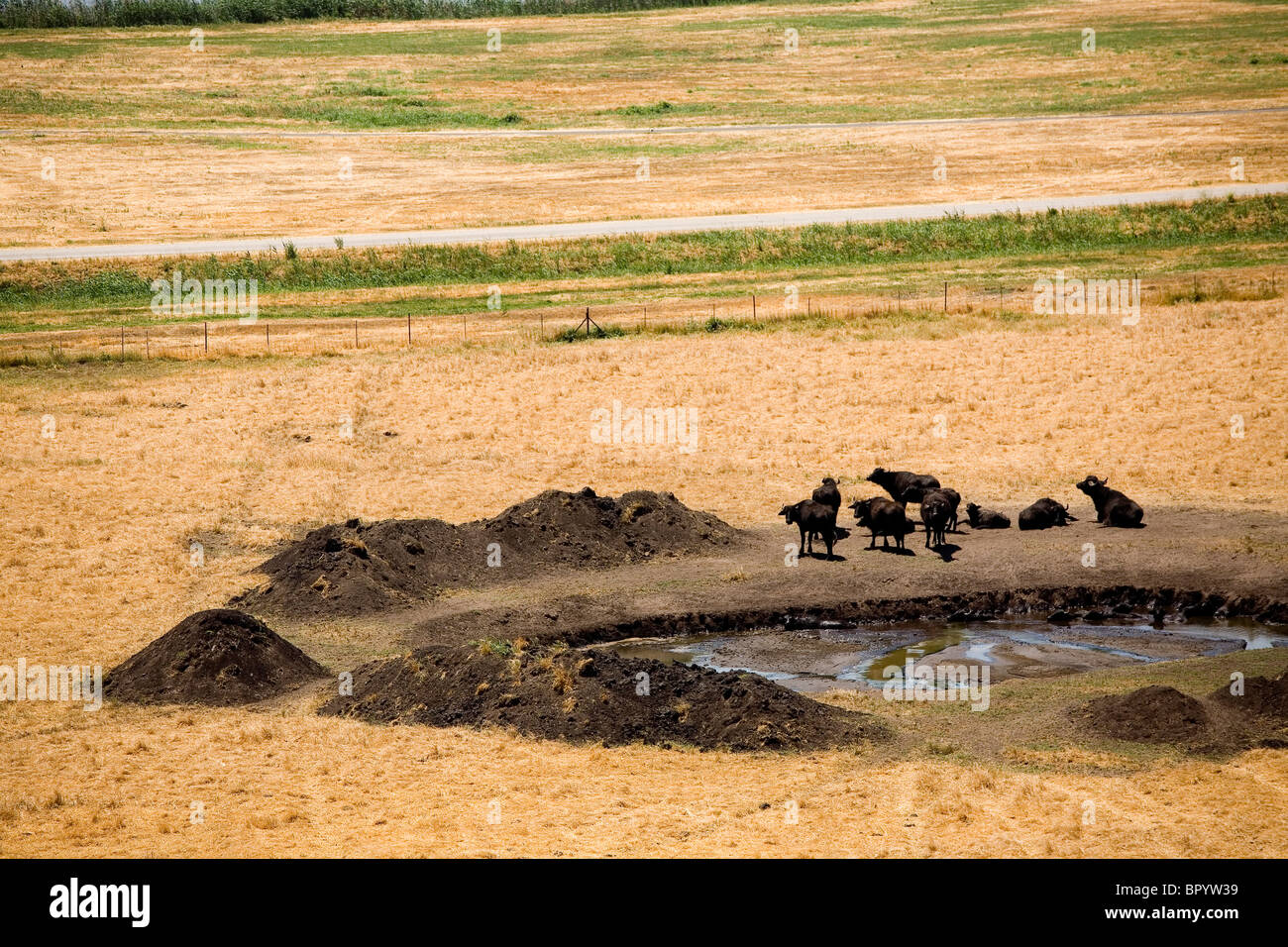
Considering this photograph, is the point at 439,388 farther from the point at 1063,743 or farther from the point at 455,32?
the point at 455,32

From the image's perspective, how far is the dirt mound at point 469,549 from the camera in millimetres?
25609

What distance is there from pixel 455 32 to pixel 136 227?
3165 inches

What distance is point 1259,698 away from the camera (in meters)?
18.7

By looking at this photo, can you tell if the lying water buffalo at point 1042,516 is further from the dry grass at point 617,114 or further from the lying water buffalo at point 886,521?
the dry grass at point 617,114

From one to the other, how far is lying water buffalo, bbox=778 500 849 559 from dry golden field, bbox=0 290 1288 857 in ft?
12.2

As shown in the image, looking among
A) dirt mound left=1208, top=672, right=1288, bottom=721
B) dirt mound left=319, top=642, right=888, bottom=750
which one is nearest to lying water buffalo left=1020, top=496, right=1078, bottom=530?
dirt mound left=1208, top=672, right=1288, bottom=721

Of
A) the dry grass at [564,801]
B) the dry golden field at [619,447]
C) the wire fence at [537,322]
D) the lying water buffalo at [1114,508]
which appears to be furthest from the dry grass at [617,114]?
the dry grass at [564,801]

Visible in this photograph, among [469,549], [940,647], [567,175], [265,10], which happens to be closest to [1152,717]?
[940,647]

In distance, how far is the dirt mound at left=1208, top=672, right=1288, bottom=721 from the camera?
728 inches

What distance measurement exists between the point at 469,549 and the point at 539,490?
5937 mm

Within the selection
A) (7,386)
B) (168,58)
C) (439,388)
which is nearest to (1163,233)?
(439,388)

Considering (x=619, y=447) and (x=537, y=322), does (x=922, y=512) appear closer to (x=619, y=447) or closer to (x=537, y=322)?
(x=619, y=447)

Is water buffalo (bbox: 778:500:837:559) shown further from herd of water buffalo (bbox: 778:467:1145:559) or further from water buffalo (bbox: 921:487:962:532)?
water buffalo (bbox: 921:487:962:532)

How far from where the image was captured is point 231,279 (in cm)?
6097
